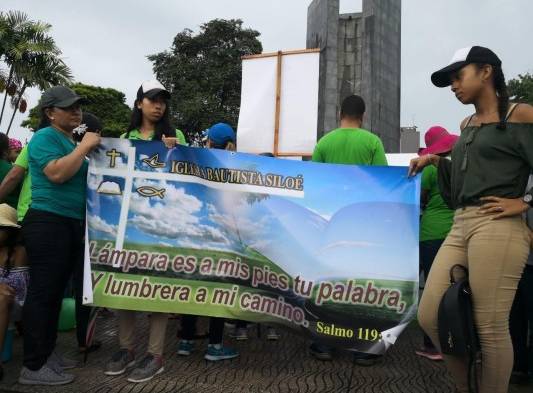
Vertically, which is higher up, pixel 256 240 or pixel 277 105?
pixel 277 105

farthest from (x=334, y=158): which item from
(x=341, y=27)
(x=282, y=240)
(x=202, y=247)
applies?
(x=341, y=27)

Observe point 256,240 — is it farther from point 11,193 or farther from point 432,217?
point 11,193

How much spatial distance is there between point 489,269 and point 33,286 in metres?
2.63

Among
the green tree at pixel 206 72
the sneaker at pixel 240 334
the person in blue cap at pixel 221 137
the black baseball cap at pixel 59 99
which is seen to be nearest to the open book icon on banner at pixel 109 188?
the black baseball cap at pixel 59 99

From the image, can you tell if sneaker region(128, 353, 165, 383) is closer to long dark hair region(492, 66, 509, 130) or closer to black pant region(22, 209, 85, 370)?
black pant region(22, 209, 85, 370)

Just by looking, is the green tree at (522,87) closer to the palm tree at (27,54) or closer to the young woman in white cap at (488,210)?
the palm tree at (27,54)

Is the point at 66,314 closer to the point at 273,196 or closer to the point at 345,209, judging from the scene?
the point at 273,196

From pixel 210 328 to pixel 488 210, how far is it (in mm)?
2178

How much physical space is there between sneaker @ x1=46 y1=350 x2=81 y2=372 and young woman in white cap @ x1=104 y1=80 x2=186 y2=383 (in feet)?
0.92

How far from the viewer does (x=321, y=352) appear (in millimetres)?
3844

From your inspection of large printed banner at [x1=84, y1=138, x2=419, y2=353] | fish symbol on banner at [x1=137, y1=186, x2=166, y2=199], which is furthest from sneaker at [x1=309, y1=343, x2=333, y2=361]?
fish symbol on banner at [x1=137, y1=186, x2=166, y2=199]

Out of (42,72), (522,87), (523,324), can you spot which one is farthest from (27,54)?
(522,87)

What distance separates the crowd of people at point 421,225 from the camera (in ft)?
7.98

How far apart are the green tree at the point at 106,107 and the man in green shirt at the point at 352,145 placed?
36.4m
